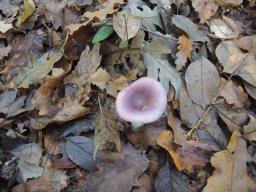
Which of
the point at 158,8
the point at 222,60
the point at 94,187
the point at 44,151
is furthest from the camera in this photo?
the point at 158,8

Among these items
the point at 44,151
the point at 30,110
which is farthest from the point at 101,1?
the point at 44,151

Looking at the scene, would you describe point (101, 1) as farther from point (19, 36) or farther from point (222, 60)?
point (222, 60)

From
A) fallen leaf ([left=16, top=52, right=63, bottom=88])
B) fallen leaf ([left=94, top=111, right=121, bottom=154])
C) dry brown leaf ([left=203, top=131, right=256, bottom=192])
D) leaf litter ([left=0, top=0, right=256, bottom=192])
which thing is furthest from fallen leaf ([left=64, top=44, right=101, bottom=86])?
dry brown leaf ([left=203, top=131, right=256, bottom=192])

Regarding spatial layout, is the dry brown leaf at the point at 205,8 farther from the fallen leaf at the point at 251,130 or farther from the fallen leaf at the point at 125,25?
the fallen leaf at the point at 251,130

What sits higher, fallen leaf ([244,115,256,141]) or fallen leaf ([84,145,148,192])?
fallen leaf ([244,115,256,141])

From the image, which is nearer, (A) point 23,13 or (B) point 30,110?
(B) point 30,110

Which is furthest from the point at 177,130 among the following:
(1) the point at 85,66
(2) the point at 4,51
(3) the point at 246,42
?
(2) the point at 4,51

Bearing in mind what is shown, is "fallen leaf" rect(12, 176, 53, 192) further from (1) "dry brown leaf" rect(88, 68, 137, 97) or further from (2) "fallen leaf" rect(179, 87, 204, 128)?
(2) "fallen leaf" rect(179, 87, 204, 128)

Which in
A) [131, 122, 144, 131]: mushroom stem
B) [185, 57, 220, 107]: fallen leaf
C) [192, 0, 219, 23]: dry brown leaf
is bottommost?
[131, 122, 144, 131]: mushroom stem
